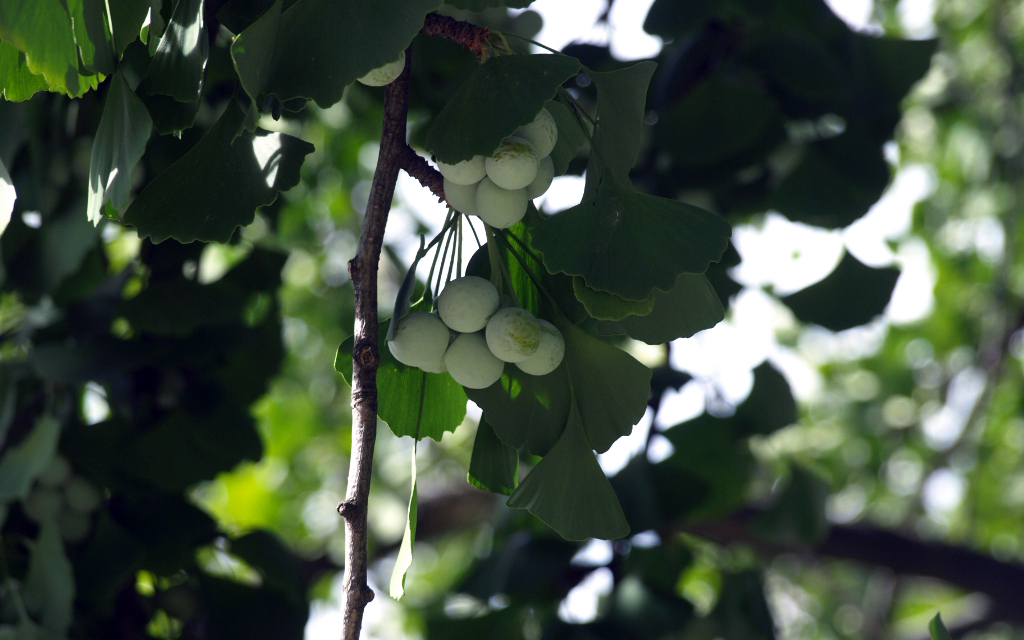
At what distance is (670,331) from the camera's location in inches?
24.6

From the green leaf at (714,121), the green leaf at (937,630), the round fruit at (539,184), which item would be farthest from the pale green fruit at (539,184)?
the green leaf at (714,121)

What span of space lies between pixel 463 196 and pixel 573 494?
243 millimetres

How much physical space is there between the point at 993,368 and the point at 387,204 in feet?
7.80

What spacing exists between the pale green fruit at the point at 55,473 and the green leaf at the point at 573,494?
84 centimetres

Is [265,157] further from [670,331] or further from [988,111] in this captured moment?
[988,111]

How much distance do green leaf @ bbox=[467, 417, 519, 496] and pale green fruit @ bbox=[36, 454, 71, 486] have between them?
755 mm

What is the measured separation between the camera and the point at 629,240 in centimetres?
58

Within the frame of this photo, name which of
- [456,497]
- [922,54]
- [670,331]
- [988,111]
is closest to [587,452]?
[670,331]

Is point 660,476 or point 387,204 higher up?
point 387,204

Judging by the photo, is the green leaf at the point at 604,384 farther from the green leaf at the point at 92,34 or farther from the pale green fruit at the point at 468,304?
the green leaf at the point at 92,34

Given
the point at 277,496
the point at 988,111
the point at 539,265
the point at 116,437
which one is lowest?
the point at 988,111

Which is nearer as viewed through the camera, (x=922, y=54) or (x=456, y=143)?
(x=456, y=143)

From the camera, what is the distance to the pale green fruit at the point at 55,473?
116 cm

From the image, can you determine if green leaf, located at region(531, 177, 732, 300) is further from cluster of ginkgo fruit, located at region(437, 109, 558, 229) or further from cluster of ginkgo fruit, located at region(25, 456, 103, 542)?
cluster of ginkgo fruit, located at region(25, 456, 103, 542)
